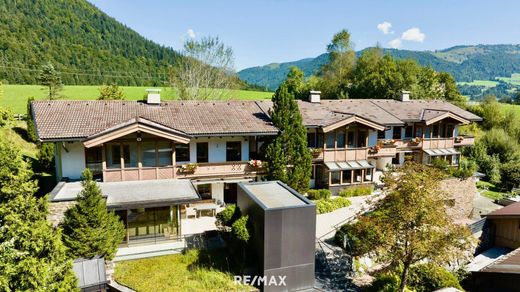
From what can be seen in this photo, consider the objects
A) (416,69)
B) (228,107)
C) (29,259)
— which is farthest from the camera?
(416,69)

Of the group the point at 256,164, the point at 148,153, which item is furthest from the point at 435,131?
the point at 148,153

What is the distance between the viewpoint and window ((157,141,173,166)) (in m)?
22.2

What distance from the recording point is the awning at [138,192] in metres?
17.9

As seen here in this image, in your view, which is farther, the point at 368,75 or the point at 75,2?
the point at 75,2

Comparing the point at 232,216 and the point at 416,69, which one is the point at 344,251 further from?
the point at 416,69

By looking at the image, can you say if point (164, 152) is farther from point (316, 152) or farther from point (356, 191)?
point (356, 191)

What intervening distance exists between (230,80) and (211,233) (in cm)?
3294

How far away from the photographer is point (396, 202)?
48.2 ft

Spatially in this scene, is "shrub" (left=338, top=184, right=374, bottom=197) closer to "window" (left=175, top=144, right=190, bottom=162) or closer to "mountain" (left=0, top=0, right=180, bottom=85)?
"window" (left=175, top=144, right=190, bottom=162)

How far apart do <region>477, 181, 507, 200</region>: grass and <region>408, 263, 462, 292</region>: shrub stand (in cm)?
2248

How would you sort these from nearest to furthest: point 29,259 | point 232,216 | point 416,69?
point 29,259, point 232,216, point 416,69

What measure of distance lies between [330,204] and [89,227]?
15.9 m

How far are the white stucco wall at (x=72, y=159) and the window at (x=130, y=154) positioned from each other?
246 cm

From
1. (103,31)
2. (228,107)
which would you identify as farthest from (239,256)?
(103,31)
